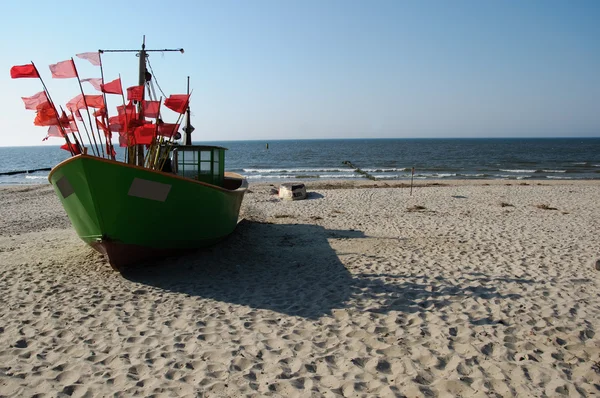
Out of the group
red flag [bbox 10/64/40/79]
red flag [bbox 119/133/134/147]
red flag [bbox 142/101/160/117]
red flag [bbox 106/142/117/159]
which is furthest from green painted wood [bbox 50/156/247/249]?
red flag [bbox 142/101/160/117]

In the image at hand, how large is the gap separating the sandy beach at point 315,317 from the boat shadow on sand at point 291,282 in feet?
0.14

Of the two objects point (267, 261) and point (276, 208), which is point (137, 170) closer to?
point (267, 261)

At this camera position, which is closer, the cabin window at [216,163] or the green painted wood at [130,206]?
the green painted wood at [130,206]

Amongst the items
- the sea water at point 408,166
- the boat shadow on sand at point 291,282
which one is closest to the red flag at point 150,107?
the boat shadow on sand at point 291,282

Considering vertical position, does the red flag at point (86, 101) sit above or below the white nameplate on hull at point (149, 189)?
above

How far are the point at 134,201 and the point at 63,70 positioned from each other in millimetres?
2785

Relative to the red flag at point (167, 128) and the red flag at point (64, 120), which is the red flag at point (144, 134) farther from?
the red flag at point (64, 120)

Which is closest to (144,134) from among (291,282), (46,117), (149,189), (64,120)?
(149,189)

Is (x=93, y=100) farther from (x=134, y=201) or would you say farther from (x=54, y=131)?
(x=134, y=201)

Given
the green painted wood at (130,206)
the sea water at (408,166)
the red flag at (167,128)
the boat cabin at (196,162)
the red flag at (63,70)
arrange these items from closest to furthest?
1. the green painted wood at (130,206)
2. the red flag at (63,70)
3. the red flag at (167,128)
4. the boat cabin at (196,162)
5. the sea water at (408,166)

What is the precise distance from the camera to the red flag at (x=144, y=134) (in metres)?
8.28

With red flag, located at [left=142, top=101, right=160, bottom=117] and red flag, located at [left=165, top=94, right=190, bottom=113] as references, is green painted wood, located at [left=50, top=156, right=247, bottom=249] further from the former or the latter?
red flag, located at [left=142, top=101, right=160, bottom=117]

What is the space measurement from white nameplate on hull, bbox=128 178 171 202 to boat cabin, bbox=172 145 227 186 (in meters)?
2.81

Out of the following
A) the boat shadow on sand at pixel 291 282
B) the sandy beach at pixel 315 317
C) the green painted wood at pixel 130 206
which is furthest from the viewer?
the green painted wood at pixel 130 206
